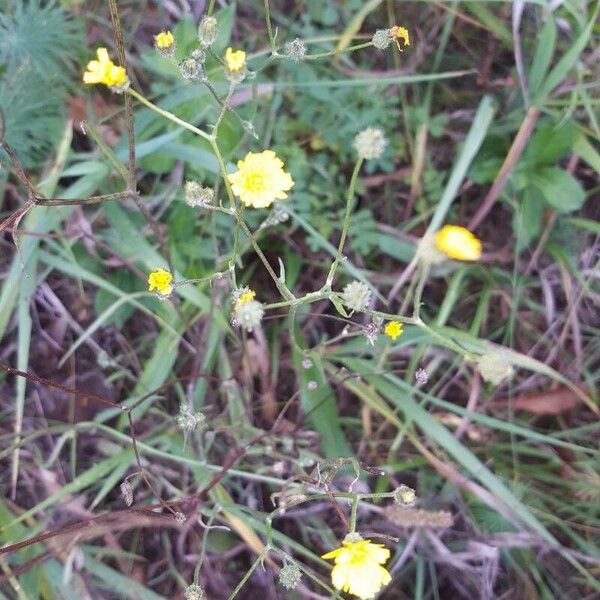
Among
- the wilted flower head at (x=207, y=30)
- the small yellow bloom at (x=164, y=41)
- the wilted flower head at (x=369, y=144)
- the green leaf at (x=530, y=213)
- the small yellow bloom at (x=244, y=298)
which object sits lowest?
the green leaf at (x=530, y=213)

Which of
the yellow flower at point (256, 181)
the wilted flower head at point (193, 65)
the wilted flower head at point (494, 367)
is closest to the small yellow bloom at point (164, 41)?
the wilted flower head at point (193, 65)

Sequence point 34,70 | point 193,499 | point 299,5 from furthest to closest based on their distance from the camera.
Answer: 1. point 299,5
2. point 34,70
3. point 193,499

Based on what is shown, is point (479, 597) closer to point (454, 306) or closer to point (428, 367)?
point (428, 367)

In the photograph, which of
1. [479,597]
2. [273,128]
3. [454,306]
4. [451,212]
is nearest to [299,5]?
[273,128]

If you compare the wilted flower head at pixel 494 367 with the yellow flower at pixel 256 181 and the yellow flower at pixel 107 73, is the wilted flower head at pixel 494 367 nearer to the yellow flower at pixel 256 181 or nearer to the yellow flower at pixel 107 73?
the yellow flower at pixel 256 181

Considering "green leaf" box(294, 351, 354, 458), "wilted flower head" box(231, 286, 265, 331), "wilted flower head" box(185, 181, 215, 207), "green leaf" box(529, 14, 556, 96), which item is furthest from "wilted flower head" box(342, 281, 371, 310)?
"green leaf" box(529, 14, 556, 96)

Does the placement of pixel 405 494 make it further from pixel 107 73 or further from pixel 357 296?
pixel 107 73
